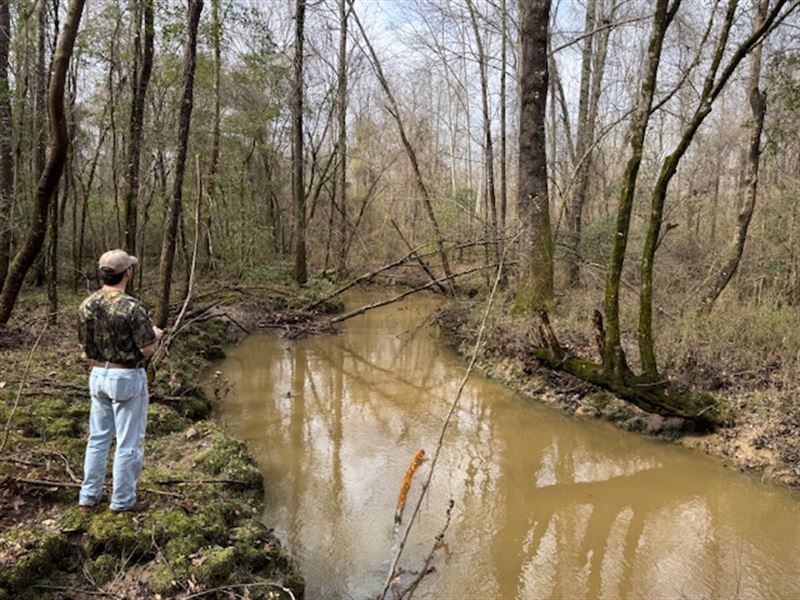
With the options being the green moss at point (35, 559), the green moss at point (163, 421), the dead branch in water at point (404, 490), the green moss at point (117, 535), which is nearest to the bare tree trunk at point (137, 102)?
the green moss at point (163, 421)

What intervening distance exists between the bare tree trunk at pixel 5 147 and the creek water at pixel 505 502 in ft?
18.6

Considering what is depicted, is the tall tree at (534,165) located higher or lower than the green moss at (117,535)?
higher

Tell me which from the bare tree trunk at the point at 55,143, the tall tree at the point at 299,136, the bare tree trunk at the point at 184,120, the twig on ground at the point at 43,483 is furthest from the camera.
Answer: the tall tree at the point at 299,136

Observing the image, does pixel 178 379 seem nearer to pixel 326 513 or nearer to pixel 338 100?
pixel 326 513

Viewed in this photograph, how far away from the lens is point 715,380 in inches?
290

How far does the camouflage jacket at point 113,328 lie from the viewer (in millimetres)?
3592

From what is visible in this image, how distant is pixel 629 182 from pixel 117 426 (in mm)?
5726

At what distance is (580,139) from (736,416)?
9.86 meters

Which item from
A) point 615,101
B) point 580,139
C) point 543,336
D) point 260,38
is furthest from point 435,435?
point 615,101

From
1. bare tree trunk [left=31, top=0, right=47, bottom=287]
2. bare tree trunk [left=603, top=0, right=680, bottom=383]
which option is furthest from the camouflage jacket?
bare tree trunk [left=31, top=0, right=47, bottom=287]

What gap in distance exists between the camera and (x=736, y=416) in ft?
22.1

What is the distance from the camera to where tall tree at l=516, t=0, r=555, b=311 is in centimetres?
1028

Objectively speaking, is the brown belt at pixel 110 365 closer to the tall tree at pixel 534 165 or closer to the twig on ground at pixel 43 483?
the twig on ground at pixel 43 483

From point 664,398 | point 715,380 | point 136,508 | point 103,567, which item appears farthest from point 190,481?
point 715,380
